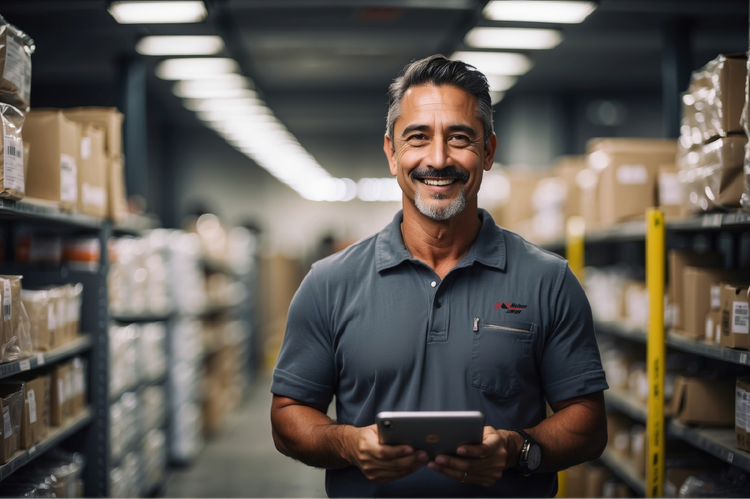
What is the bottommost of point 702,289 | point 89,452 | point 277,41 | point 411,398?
point 89,452

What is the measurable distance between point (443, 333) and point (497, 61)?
448cm

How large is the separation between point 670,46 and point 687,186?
8.38ft

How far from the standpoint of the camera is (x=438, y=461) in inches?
56.1

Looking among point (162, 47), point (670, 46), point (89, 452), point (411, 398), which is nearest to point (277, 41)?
point (162, 47)

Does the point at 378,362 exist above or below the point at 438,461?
above

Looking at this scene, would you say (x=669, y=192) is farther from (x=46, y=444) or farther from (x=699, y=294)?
(x=46, y=444)

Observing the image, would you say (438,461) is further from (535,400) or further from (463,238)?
(463,238)

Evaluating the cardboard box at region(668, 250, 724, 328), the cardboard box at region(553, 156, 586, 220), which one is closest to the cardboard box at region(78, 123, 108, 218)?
the cardboard box at region(668, 250, 724, 328)

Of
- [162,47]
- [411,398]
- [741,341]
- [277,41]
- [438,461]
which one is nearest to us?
[438,461]

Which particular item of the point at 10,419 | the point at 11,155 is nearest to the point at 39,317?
the point at 10,419

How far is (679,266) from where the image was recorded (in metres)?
2.80

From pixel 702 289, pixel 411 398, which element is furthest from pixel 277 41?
pixel 411 398

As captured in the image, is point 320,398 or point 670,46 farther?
point 670,46

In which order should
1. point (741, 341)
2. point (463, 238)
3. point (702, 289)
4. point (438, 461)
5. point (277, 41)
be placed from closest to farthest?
point (438, 461) < point (463, 238) < point (741, 341) < point (702, 289) < point (277, 41)
